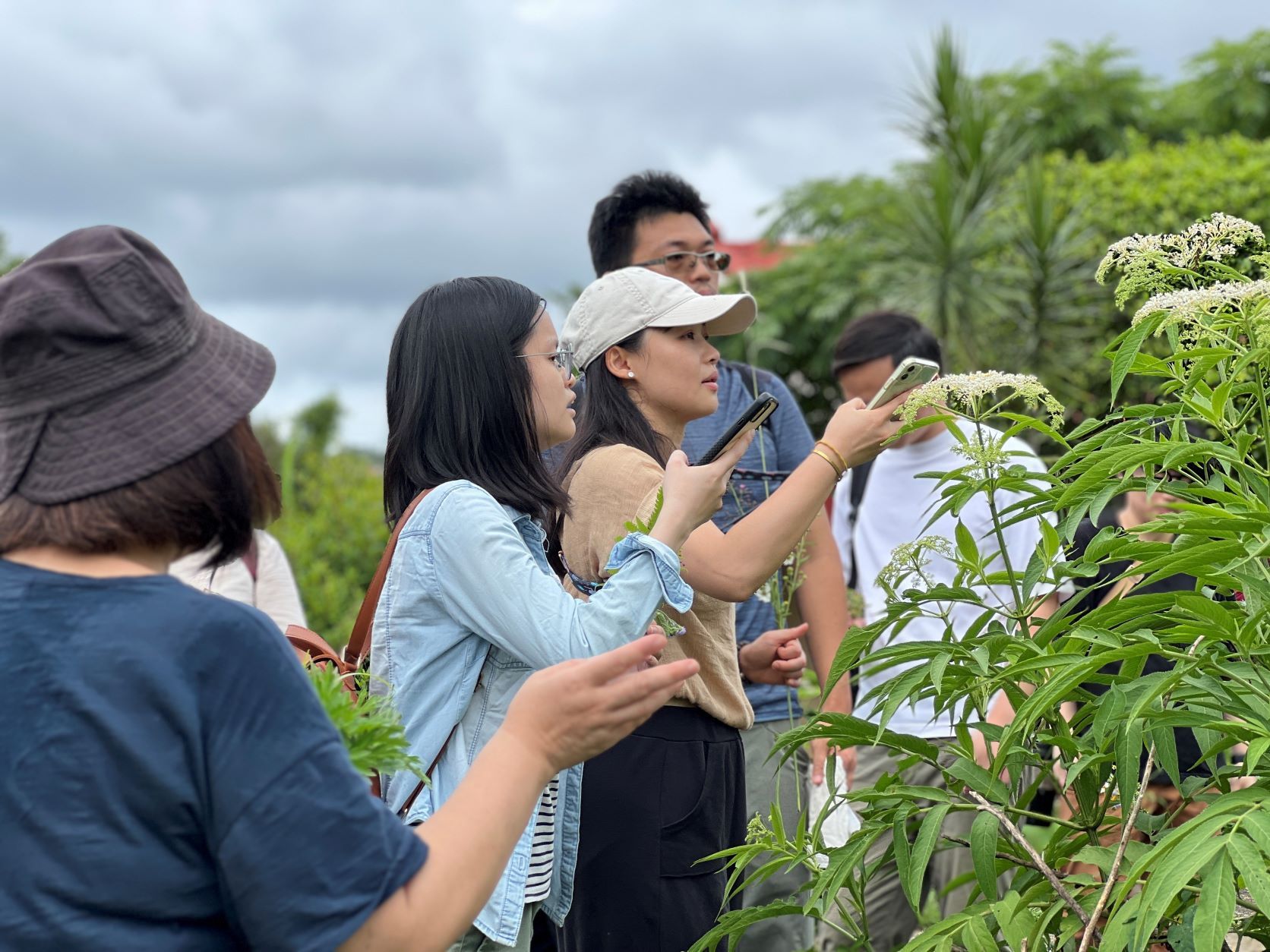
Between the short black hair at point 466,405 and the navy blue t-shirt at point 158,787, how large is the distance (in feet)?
3.30

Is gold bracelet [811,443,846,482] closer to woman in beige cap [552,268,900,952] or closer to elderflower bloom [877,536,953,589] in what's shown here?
woman in beige cap [552,268,900,952]

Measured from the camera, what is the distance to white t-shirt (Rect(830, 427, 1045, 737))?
417 centimetres

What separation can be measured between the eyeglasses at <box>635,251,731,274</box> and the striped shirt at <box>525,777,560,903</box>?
2.13 m

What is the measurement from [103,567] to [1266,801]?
4.67 feet

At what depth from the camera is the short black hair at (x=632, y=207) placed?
421 centimetres

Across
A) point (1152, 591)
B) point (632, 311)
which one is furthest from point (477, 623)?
point (1152, 591)

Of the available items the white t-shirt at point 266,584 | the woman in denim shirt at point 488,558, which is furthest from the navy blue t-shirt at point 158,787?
the white t-shirt at point 266,584

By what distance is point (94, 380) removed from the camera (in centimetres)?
140

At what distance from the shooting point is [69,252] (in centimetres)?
146

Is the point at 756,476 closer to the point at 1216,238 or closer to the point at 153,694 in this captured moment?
the point at 1216,238

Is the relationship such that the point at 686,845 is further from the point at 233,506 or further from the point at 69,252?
the point at 69,252

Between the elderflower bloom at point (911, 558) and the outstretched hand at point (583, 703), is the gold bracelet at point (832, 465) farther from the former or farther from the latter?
the outstretched hand at point (583, 703)

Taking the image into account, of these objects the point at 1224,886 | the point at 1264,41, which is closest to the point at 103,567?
the point at 1224,886

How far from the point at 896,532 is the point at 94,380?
3.46 metres
